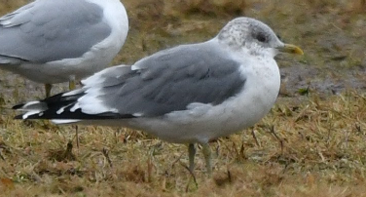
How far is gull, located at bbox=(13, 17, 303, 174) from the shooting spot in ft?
17.0

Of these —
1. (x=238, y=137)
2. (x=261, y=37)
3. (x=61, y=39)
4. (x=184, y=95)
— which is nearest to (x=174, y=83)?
(x=184, y=95)

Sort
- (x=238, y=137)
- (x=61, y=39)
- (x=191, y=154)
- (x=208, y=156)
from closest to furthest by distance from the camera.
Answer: (x=208, y=156)
(x=191, y=154)
(x=238, y=137)
(x=61, y=39)

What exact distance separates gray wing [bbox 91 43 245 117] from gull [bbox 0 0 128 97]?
1.54 metres

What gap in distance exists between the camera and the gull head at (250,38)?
5.41 m

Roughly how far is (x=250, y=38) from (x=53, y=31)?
193 centimetres

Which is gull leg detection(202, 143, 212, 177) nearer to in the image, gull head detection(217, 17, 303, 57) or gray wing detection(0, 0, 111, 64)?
gull head detection(217, 17, 303, 57)

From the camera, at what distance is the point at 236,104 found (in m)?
5.17

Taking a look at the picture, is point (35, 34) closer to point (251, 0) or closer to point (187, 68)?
point (187, 68)

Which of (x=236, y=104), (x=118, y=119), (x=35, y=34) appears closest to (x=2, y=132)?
(x=35, y=34)

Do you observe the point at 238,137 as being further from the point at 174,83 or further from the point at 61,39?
the point at 61,39

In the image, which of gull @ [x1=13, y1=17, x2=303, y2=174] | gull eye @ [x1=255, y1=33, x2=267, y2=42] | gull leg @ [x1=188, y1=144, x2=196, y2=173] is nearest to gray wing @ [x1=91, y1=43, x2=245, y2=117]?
gull @ [x1=13, y1=17, x2=303, y2=174]

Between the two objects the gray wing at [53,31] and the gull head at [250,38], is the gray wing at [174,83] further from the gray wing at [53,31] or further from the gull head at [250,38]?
the gray wing at [53,31]

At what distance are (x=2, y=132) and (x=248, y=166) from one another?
1791 millimetres

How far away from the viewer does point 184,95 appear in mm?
5273
